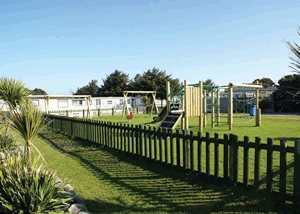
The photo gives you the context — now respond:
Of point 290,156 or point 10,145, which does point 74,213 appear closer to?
point 10,145

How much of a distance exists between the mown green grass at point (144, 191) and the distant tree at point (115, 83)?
46081mm

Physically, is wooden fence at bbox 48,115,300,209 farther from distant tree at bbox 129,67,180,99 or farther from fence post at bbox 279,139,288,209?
distant tree at bbox 129,67,180,99

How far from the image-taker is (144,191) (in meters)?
4.32

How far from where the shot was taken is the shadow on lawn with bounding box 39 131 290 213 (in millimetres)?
3555

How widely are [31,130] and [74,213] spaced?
77.2 inches

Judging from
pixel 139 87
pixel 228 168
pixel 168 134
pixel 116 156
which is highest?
pixel 139 87

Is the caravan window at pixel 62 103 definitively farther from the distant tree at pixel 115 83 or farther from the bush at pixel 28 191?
the bush at pixel 28 191

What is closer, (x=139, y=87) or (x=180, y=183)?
(x=180, y=183)

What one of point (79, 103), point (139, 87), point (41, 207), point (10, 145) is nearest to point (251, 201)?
point (41, 207)

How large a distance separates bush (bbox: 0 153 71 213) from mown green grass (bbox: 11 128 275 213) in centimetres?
32

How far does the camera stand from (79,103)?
34500 millimetres

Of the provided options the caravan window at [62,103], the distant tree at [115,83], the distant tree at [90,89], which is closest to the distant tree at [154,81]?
the distant tree at [115,83]

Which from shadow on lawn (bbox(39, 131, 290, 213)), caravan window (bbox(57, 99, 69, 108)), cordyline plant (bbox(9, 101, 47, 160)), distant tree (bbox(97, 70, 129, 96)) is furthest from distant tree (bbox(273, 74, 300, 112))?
distant tree (bbox(97, 70, 129, 96))

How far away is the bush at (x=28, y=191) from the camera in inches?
122
